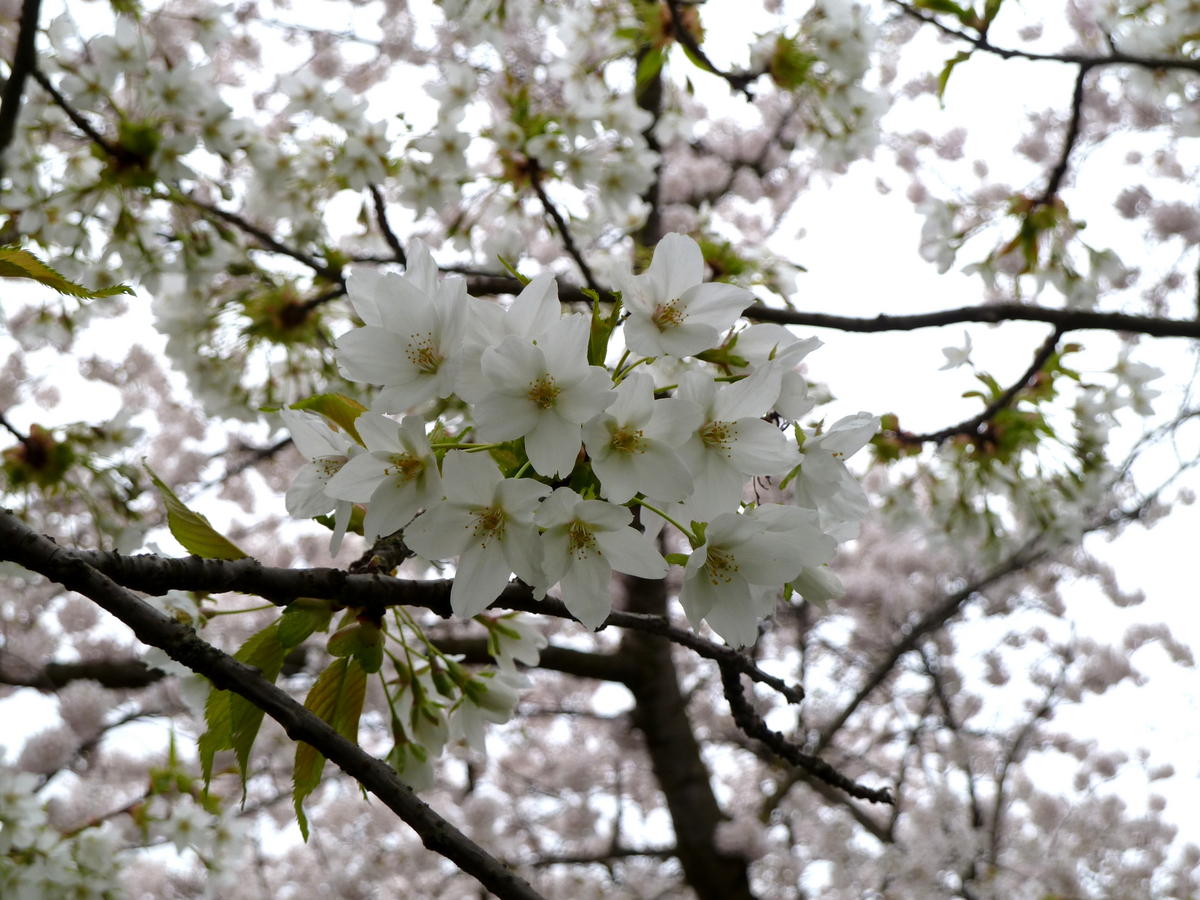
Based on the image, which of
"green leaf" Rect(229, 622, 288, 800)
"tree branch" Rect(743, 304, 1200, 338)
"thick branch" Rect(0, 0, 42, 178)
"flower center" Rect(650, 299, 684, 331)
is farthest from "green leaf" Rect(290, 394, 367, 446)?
"thick branch" Rect(0, 0, 42, 178)

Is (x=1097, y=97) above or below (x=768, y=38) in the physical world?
above

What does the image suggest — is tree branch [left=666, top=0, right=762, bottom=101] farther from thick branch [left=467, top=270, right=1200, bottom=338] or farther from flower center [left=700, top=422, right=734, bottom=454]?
flower center [left=700, top=422, right=734, bottom=454]

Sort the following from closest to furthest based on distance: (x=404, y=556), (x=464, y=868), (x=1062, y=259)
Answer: (x=464, y=868)
(x=404, y=556)
(x=1062, y=259)

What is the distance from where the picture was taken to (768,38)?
10.7ft

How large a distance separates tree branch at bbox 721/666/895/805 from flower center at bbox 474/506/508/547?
377 millimetres

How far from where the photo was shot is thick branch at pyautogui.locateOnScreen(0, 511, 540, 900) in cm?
82

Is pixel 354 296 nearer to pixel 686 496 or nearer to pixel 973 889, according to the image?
pixel 686 496

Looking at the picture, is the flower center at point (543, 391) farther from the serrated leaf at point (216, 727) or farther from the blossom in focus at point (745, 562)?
the serrated leaf at point (216, 727)

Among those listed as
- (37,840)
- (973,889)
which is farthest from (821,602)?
(973,889)

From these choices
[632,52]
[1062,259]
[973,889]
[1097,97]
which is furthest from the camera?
[1097,97]

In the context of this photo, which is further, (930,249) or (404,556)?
(930,249)

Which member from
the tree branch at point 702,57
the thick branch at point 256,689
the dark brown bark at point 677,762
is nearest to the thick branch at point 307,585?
the thick branch at point 256,689

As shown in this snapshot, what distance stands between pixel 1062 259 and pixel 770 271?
40.3 inches

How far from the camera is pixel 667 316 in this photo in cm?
99
